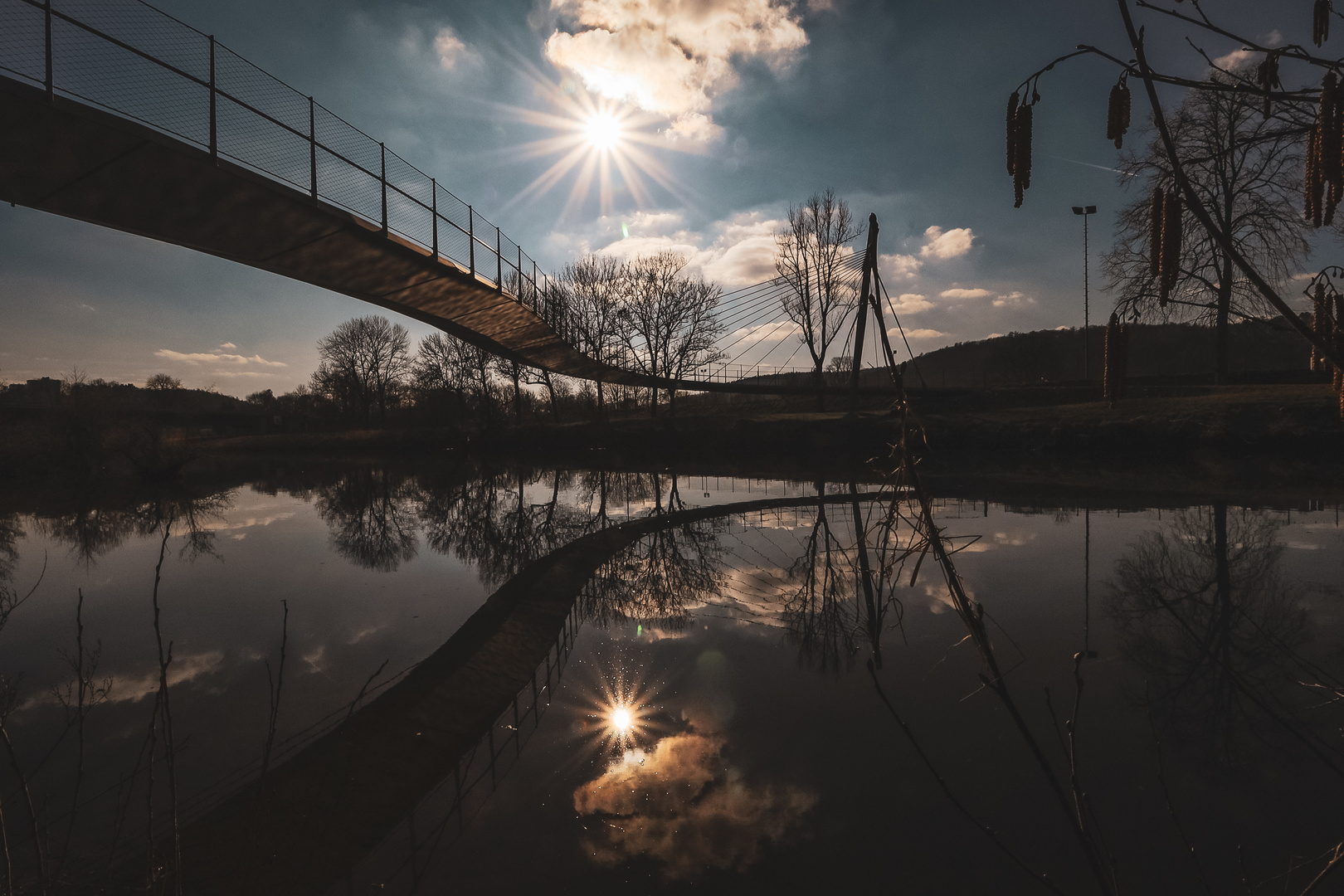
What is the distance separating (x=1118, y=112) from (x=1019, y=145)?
277 mm

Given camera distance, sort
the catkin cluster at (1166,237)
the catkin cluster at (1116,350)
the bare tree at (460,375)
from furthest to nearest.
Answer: the bare tree at (460,375) → the catkin cluster at (1116,350) → the catkin cluster at (1166,237)

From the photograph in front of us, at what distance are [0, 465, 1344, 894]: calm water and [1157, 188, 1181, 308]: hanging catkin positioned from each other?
75 cm

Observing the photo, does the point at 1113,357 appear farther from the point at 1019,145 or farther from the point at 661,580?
the point at 661,580

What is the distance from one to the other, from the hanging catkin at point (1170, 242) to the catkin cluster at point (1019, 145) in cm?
33

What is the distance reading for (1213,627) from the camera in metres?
3.80

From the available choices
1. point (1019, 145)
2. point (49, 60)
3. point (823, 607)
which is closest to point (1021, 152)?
point (1019, 145)

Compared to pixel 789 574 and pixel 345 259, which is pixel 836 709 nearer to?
pixel 789 574

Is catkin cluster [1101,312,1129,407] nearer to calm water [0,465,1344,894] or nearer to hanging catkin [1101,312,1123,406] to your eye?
hanging catkin [1101,312,1123,406]

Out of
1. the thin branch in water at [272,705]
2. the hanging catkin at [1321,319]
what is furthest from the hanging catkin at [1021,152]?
the thin branch in water at [272,705]

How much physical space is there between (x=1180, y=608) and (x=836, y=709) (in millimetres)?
2762

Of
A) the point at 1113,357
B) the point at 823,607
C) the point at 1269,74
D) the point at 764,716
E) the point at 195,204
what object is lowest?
the point at 764,716

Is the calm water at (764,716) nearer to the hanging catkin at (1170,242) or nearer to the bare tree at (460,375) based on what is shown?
the hanging catkin at (1170,242)

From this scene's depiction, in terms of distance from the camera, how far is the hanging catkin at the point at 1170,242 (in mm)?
1424

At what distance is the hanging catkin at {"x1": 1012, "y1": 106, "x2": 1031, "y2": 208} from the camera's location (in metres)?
1.67
